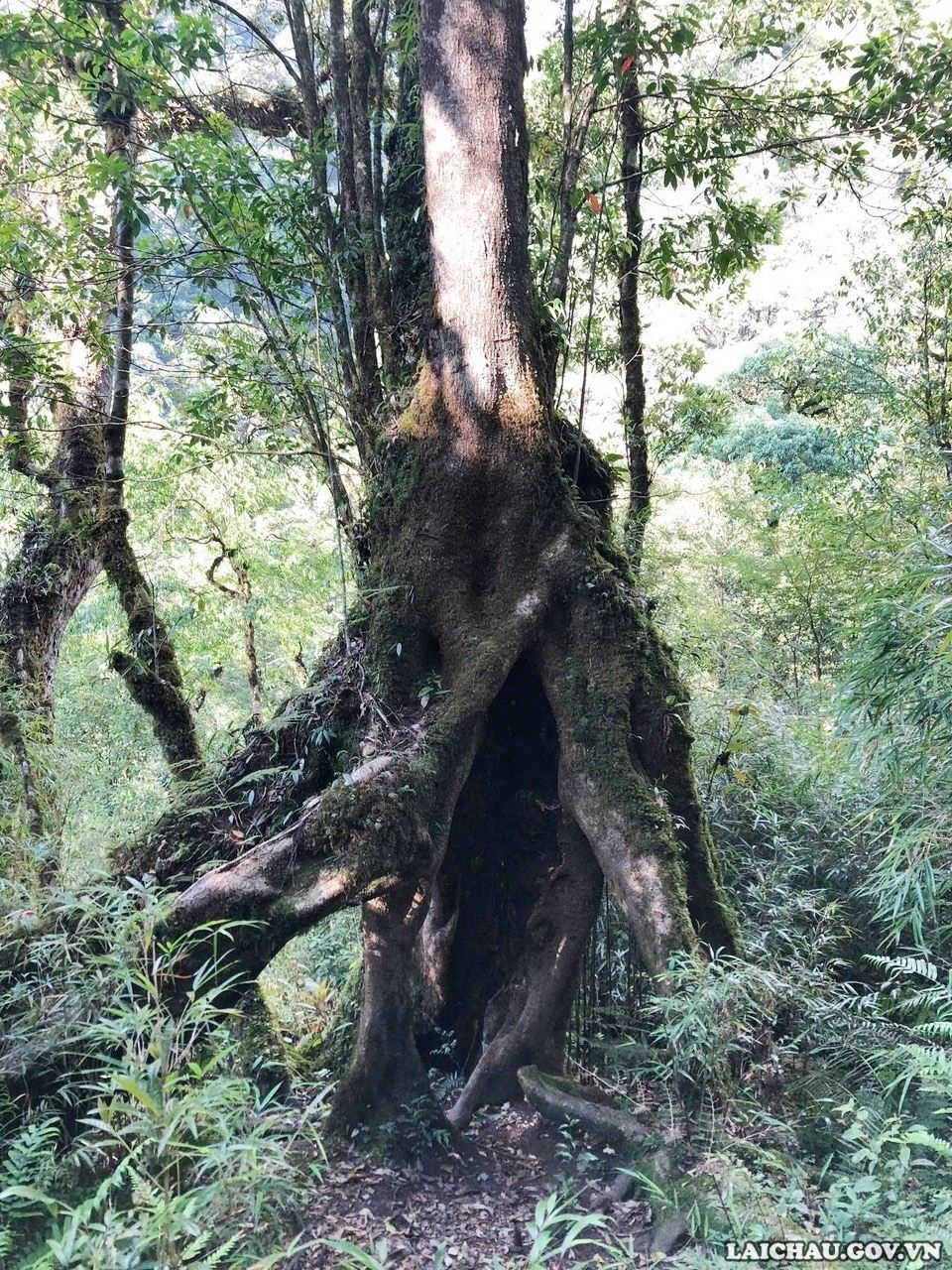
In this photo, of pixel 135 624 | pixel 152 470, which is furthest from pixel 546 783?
pixel 152 470

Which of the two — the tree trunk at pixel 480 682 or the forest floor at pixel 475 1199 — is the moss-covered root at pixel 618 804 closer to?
the tree trunk at pixel 480 682

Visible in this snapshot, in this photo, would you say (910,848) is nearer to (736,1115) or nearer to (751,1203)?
(736,1115)

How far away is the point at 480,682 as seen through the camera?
3.78 m

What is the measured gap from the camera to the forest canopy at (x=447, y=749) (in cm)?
281

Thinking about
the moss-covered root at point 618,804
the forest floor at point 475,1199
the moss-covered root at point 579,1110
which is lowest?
the forest floor at point 475,1199

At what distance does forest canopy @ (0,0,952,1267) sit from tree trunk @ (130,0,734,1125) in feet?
0.07

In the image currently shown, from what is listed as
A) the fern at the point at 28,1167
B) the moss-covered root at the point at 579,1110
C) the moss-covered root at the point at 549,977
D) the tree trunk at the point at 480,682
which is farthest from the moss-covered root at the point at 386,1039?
the fern at the point at 28,1167

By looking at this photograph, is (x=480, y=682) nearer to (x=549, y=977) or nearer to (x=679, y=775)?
(x=679, y=775)

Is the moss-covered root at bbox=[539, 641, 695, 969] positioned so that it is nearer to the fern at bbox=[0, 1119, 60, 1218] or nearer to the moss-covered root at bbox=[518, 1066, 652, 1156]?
the moss-covered root at bbox=[518, 1066, 652, 1156]

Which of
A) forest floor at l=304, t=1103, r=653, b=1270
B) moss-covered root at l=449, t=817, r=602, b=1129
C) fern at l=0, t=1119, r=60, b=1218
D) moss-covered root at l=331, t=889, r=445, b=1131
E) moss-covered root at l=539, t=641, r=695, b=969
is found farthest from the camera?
moss-covered root at l=449, t=817, r=602, b=1129

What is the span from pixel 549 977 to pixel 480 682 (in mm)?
1444

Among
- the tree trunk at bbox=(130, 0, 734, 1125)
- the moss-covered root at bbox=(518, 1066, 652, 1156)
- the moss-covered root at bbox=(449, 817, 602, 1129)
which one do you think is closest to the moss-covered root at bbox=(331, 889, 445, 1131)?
the tree trunk at bbox=(130, 0, 734, 1125)

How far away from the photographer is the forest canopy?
2.81 metres

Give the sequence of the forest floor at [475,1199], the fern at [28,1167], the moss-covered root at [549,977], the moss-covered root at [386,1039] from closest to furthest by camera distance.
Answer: the fern at [28,1167] → the forest floor at [475,1199] → the moss-covered root at [386,1039] → the moss-covered root at [549,977]
